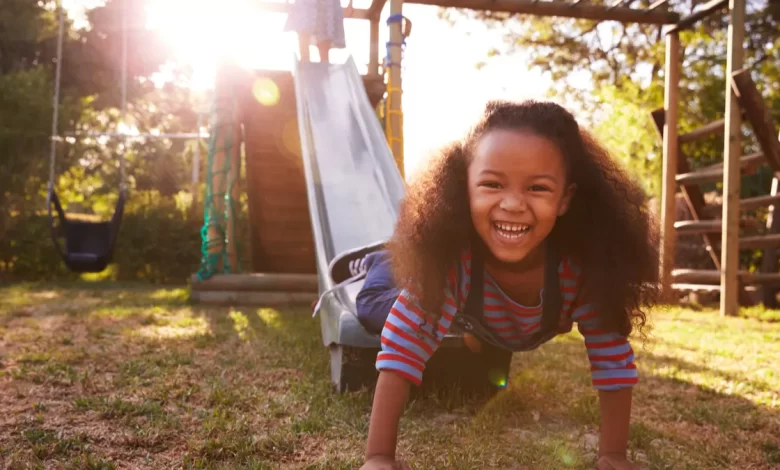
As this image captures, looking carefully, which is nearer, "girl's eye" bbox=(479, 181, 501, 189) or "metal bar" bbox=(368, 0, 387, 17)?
"girl's eye" bbox=(479, 181, 501, 189)

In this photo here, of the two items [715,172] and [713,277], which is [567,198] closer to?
[715,172]

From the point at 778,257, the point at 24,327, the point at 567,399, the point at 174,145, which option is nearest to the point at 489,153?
the point at 567,399

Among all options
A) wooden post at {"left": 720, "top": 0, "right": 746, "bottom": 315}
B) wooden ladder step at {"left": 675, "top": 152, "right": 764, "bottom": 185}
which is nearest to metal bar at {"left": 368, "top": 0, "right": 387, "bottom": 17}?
wooden post at {"left": 720, "top": 0, "right": 746, "bottom": 315}

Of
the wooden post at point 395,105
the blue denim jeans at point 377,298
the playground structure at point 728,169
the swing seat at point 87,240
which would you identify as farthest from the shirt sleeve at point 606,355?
the swing seat at point 87,240

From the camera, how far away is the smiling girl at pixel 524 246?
1.68 meters

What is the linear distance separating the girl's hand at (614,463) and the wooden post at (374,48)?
18.9ft

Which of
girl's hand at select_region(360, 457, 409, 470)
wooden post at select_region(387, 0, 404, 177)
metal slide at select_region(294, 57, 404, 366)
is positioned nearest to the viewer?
girl's hand at select_region(360, 457, 409, 470)

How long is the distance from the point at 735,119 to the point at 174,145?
71.2 feet

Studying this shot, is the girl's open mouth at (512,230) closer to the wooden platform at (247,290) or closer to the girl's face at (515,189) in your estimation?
the girl's face at (515,189)

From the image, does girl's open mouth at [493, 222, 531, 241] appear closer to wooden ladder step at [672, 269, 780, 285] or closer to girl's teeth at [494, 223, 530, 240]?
girl's teeth at [494, 223, 530, 240]

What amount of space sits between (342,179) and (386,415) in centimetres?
323

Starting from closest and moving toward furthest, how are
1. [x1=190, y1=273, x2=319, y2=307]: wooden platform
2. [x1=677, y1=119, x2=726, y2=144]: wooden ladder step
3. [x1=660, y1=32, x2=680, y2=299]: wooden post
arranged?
1. [x1=190, y1=273, x2=319, y2=307]: wooden platform
2. [x1=677, y1=119, x2=726, y2=144]: wooden ladder step
3. [x1=660, y1=32, x2=680, y2=299]: wooden post

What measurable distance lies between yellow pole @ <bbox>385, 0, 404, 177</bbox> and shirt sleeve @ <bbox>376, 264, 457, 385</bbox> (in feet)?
12.7

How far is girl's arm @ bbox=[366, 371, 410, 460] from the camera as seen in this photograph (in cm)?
167
